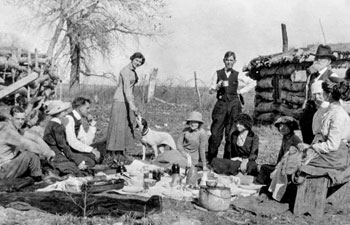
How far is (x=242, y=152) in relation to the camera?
23.6 ft

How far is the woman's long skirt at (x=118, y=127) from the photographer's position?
7918 mm

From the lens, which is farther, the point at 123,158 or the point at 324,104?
the point at 123,158

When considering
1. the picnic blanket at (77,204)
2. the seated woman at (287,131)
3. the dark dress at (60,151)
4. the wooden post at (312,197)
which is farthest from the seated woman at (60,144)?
the wooden post at (312,197)

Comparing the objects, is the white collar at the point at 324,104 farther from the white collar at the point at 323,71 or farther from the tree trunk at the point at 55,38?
the tree trunk at the point at 55,38

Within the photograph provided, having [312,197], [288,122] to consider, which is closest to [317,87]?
[288,122]

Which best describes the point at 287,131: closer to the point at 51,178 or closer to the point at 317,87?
the point at 317,87

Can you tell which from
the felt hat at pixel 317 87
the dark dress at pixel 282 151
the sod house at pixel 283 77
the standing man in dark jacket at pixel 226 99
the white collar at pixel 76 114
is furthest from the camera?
the sod house at pixel 283 77

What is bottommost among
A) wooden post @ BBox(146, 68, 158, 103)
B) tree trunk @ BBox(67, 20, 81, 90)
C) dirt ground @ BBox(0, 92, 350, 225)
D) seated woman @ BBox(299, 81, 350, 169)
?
dirt ground @ BBox(0, 92, 350, 225)

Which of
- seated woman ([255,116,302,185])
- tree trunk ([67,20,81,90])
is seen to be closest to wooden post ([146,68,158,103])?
tree trunk ([67,20,81,90])

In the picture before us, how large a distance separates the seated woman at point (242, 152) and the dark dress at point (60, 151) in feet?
7.08

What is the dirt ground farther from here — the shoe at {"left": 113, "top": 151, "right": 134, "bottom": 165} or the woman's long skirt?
the woman's long skirt

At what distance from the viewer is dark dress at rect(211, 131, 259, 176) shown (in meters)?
6.99

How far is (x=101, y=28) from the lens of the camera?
2486 centimetres

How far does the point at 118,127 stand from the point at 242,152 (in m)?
2.18
